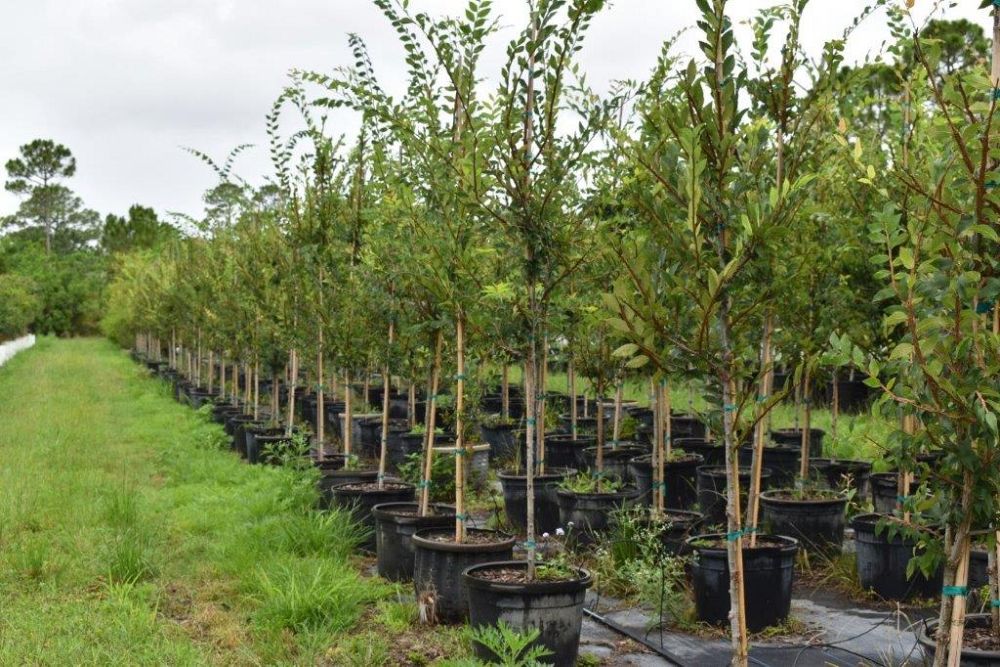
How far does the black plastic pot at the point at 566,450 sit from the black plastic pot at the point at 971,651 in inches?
221

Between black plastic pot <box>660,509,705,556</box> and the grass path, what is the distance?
5.28 ft

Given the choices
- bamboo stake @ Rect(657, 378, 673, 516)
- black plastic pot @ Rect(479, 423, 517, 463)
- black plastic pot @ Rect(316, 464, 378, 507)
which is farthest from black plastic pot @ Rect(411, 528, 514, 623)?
black plastic pot @ Rect(479, 423, 517, 463)

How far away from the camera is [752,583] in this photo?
205 inches

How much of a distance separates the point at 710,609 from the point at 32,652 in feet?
10.8

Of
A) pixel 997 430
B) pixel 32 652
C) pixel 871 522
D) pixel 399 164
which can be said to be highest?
pixel 399 164

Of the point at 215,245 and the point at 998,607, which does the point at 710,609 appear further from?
the point at 215,245

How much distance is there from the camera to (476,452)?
10055 millimetres

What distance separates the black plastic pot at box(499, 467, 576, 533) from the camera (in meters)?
7.65

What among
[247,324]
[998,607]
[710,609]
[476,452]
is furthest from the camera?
[247,324]

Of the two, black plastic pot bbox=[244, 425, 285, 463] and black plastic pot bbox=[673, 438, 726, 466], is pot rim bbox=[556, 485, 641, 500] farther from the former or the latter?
black plastic pot bbox=[244, 425, 285, 463]

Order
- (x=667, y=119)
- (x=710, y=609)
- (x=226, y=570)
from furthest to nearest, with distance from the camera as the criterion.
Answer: (x=226, y=570)
(x=710, y=609)
(x=667, y=119)

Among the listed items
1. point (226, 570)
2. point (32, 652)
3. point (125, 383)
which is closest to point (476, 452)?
point (226, 570)

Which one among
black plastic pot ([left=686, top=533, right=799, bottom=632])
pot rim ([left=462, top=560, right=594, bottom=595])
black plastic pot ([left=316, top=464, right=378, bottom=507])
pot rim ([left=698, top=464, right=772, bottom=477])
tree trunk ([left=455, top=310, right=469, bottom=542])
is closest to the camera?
pot rim ([left=462, top=560, right=594, bottom=595])

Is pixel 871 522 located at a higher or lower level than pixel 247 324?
lower
